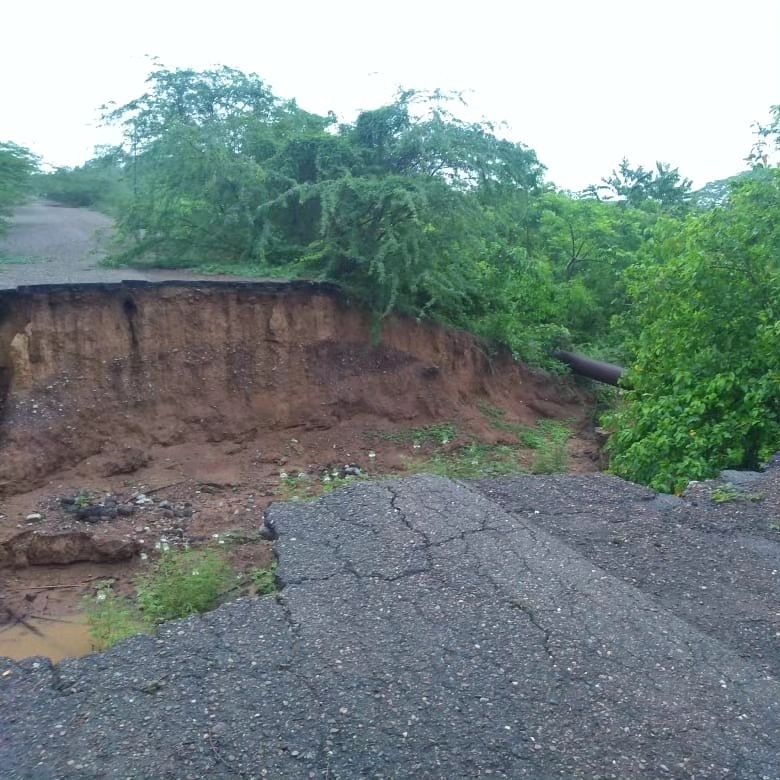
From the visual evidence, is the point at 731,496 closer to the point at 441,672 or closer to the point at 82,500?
the point at 441,672

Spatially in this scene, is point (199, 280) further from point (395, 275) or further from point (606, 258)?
point (606, 258)

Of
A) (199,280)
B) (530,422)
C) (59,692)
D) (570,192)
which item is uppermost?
(570,192)

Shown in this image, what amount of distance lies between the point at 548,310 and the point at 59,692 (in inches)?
470

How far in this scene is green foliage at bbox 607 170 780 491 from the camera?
798 cm

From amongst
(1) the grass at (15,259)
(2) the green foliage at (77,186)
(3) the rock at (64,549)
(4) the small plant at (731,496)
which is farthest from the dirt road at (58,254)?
(4) the small plant at (731,496)

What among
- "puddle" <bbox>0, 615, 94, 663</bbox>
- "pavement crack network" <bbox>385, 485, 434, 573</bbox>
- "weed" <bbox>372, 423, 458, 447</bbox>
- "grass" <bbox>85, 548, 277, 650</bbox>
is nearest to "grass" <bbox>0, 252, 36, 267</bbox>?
"weed" <bbox>372, 423, 458, 447</bbox>

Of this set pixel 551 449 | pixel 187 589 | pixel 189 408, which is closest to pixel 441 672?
pixel 187 589

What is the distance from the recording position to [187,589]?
219 inches

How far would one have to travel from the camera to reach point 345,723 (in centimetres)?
376

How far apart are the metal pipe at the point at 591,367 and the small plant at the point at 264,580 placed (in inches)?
323

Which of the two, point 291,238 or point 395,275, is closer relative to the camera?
point 395,275

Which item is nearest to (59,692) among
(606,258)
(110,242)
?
(110,242)

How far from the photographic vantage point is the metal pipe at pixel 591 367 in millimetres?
12828

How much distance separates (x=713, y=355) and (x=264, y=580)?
5518 mm
